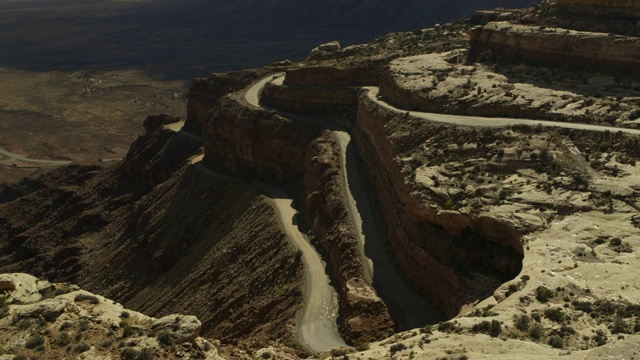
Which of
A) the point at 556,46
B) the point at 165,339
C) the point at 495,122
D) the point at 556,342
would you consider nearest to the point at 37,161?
the point at 556,46

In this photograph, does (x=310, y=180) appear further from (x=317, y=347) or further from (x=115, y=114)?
(x=115, y=114)

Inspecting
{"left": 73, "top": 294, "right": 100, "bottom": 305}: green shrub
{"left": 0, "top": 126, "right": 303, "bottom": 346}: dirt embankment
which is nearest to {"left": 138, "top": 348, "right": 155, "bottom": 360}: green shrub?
{"left": 73, "top": 294, "right": 100, "bottom": 305}: green shrub

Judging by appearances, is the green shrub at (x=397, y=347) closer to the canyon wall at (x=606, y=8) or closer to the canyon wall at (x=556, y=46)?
the canyon wall at (x=556, y=46)

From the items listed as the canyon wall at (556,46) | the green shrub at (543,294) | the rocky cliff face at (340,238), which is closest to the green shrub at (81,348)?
the rocky cliff face at (340,238)

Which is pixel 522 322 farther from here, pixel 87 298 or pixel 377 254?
pixel 377 254

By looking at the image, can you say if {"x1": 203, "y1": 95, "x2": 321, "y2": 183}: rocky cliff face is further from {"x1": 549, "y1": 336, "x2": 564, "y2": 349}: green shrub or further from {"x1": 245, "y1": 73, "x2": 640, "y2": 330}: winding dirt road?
{"x1": 549, "y1": 336, "x2": 564, "y2": 349}: green shrub

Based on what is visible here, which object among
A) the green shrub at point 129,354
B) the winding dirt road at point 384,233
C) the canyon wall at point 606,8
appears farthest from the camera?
the canyon wall at point 606,8
